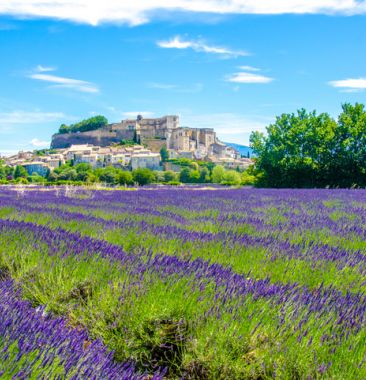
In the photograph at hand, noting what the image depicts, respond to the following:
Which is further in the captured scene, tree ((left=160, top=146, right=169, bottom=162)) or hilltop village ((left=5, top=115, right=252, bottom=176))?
tree ((left=160, top=146, right=169, bottom=162))

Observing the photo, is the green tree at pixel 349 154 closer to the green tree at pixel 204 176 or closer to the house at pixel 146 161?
the green tree at pixel 204 176

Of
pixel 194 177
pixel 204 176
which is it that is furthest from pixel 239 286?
pixel 204 176

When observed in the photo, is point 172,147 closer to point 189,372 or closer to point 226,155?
point 226,155

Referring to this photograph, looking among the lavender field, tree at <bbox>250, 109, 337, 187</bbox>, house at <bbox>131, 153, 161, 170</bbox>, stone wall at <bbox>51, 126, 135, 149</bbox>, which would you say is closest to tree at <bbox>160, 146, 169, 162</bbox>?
house at <bbox>131, 153, 161, 170</bbox>

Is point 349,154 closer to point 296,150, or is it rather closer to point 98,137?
point 296,150

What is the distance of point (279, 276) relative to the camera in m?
3.27

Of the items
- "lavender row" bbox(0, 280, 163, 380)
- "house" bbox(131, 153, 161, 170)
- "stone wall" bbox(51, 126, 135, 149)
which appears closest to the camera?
"lavender row" bbox(0, 280, 163, 380)

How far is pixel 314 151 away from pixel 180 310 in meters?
30.4

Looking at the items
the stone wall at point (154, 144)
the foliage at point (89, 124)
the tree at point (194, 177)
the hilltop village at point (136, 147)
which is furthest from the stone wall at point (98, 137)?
the tree at point (194, 177)

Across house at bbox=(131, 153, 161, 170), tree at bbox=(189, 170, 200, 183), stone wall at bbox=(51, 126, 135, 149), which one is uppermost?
stone wall at bbox=(51, 126, 135, 149)

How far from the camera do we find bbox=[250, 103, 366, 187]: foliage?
30.6 meters

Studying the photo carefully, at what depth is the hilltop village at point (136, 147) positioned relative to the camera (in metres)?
124

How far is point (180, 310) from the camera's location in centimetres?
250

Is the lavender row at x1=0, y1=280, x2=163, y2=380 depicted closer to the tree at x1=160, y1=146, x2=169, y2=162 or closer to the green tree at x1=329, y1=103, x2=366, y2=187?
the green tree at x1=329, y1=103, x2=366, y2=187
